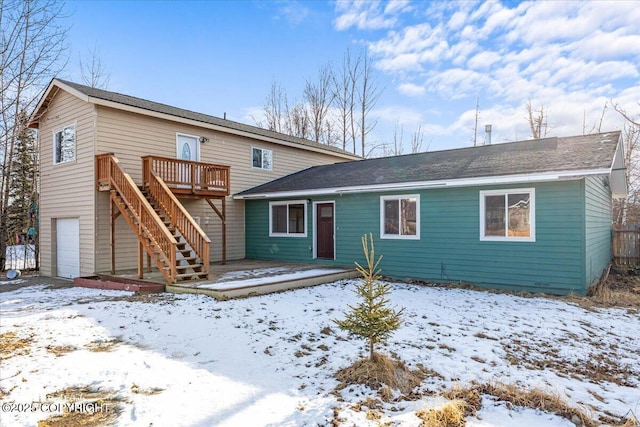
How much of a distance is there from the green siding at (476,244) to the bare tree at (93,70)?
1665 centimetres

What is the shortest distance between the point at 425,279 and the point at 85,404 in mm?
8082

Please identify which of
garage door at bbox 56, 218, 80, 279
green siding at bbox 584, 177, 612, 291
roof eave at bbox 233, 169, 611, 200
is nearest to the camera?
roof eave at bbox 233, 169, 611, 200

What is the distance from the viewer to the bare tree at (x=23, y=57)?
12398 mm

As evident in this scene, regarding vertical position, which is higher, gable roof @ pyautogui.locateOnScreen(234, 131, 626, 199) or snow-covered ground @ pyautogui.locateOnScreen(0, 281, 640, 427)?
gable roof @ pyautogui.locateOnScreen(234, 131, 626, 199)

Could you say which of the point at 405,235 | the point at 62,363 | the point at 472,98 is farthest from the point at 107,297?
the point at 472,98

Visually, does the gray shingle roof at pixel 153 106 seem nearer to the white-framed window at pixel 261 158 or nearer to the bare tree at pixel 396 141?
the white-framed window at pixel 261 158

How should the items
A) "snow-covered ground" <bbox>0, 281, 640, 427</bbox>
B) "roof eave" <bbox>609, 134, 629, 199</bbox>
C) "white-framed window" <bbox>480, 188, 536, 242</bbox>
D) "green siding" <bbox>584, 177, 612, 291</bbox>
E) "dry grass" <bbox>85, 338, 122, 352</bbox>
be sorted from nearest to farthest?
"snow-covered ground" <bbox>0, 281, 640, 427</bbox> → "dry grass" <bbox>85, 338, 122, 352</bbox> → "green siding" <bbox>584, 177, 612, 291</bbox> → "white-framed window" <bbox>480, 188, 536, 242</bbox> → "roof eave" <bbox>609, 134, 629, 199</bbox>

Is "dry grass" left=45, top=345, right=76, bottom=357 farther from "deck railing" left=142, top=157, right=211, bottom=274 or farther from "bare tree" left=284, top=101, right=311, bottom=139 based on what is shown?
"bare tree" left=284, top=101, right=311, bottom=139

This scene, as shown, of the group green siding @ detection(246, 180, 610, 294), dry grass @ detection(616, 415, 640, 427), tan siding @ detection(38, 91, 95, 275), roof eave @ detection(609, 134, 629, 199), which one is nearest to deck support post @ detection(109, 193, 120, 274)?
tan siding @ detection(38, 91, 95, 275)

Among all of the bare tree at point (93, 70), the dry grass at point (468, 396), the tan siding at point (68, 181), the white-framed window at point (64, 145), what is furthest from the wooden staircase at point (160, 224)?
the bare tree at point (93, 70)

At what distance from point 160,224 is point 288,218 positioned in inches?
202

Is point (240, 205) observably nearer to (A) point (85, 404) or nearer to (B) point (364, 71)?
(A) point (85, 404)

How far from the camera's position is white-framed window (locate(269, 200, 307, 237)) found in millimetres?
12477

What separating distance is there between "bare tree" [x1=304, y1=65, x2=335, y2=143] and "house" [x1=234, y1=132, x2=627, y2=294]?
47.1ft
